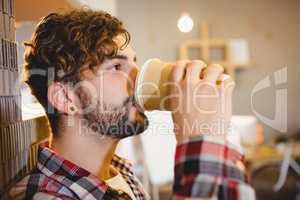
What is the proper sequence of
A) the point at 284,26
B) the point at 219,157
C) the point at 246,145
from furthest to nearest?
1. the point at 284,26
2. the point at 246,145
3. the point at 219,157

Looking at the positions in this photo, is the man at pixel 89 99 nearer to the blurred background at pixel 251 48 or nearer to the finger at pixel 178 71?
the finger at pixel 178 71

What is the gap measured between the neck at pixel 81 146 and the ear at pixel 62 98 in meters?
0.02

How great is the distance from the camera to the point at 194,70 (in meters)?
0.38

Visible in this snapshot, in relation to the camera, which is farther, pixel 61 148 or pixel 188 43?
pixel 188 43

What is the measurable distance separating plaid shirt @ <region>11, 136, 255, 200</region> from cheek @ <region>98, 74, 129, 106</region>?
0.10 meters

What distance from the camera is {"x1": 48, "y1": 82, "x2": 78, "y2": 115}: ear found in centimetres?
48

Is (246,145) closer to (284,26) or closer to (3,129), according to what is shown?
(284,26)

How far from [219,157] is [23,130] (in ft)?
0.82

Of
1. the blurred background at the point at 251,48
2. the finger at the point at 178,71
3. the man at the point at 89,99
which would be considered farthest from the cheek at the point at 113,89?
the blurred background at the point at 251,48

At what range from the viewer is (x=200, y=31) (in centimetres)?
238

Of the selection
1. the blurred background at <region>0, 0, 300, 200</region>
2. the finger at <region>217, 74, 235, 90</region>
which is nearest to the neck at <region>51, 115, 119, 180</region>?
the finger at <region>217, 74, 235, 90</region>

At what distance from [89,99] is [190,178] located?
0.20 meters

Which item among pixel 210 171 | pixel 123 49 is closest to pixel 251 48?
pixel 123 49

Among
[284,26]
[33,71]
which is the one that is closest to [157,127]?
[33,71]
